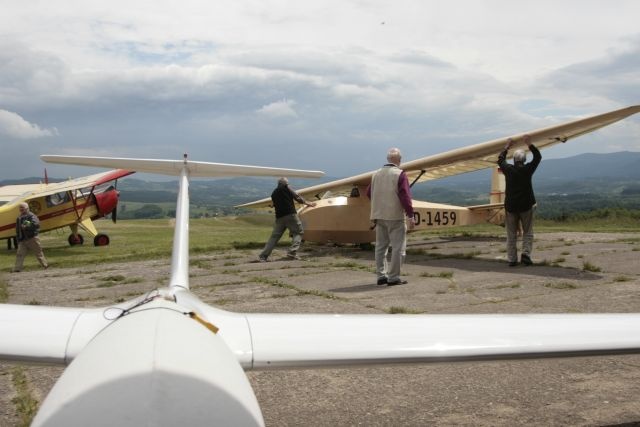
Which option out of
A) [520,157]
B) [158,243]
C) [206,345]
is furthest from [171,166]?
[158,243]

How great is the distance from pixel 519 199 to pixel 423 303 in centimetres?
366

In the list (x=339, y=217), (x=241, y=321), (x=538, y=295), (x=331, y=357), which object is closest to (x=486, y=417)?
(x=331, y=357)

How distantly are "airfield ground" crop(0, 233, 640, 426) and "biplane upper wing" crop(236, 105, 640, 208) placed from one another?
77.8 inches

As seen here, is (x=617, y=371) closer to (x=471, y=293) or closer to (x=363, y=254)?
(x=471, y=293)

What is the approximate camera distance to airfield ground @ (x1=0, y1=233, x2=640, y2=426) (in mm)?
3367

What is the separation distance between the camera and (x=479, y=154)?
12.0 meters

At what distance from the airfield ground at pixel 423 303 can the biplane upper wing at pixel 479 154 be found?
1976 mm

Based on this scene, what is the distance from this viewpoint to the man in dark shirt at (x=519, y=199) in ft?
30.3

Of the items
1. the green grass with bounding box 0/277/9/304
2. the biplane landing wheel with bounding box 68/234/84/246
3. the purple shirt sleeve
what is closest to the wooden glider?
the purple shirt sleeve

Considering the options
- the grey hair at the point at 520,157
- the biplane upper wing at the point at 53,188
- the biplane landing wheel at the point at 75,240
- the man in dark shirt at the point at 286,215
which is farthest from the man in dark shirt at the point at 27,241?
the grey hair at the point at 520,157

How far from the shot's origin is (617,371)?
12.8ft

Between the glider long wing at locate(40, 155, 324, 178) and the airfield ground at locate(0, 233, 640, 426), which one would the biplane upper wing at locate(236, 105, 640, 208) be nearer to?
the airfield ground at locate(0, 233, 640, 426)

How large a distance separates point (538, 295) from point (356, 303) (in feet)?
7.05

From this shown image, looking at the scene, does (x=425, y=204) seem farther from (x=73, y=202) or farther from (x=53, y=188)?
(x=53, y=188)
